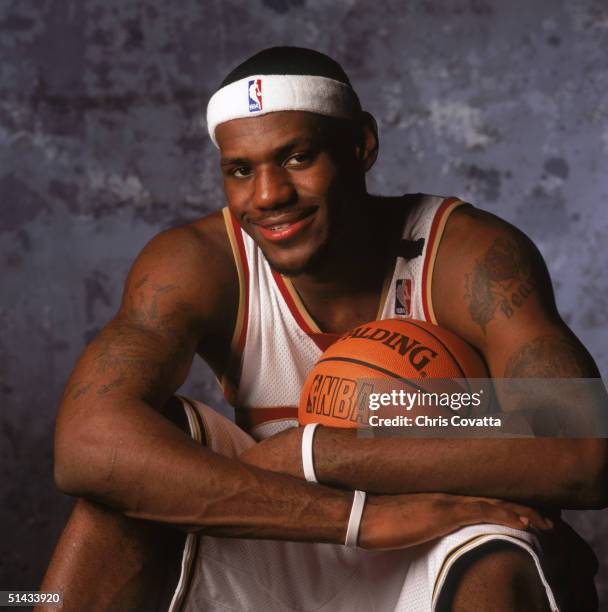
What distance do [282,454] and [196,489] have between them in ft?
0.62

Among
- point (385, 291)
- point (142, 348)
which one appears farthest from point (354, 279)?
point (142, 348)

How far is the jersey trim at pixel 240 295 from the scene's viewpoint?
265cm

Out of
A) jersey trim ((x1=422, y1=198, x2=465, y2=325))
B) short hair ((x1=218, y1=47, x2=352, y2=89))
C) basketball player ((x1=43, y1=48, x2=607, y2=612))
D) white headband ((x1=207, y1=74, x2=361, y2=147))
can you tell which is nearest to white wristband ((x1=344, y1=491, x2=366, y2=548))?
basketball player ((x1=43, y1=48, x2=607, y2=612))

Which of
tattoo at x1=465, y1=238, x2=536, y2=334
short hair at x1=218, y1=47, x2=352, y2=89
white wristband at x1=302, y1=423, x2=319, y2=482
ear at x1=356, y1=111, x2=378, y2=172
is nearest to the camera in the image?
white wristband at x1=302, y1=423, x2=319, y2=482

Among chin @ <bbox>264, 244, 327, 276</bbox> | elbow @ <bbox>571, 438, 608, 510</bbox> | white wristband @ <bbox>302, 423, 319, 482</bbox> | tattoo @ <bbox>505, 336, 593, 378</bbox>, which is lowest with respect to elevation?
elbow @ <bbox>571, 438, 608, 510</bbox>

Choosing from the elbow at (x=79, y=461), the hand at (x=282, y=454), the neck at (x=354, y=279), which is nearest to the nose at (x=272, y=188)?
the neck at (x=354, y=279)

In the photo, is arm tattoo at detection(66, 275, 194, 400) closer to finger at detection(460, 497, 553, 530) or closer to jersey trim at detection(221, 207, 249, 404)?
jersey trim at detection(221, 207, 249, 404)

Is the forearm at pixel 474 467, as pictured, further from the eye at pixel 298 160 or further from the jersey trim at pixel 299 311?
the eye at pixel 298 160

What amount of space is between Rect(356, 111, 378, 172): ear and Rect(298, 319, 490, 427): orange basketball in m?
0.57

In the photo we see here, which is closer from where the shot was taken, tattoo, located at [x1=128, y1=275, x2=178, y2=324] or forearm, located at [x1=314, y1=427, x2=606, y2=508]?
forearm, located at [x1=314, y1=427, x2=606, y2=508]

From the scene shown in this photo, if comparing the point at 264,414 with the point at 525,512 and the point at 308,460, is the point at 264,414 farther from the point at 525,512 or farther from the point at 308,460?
the point at 525,512

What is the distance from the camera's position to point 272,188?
2482mm

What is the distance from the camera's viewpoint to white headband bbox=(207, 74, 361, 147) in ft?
8.29

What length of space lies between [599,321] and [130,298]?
202cm
